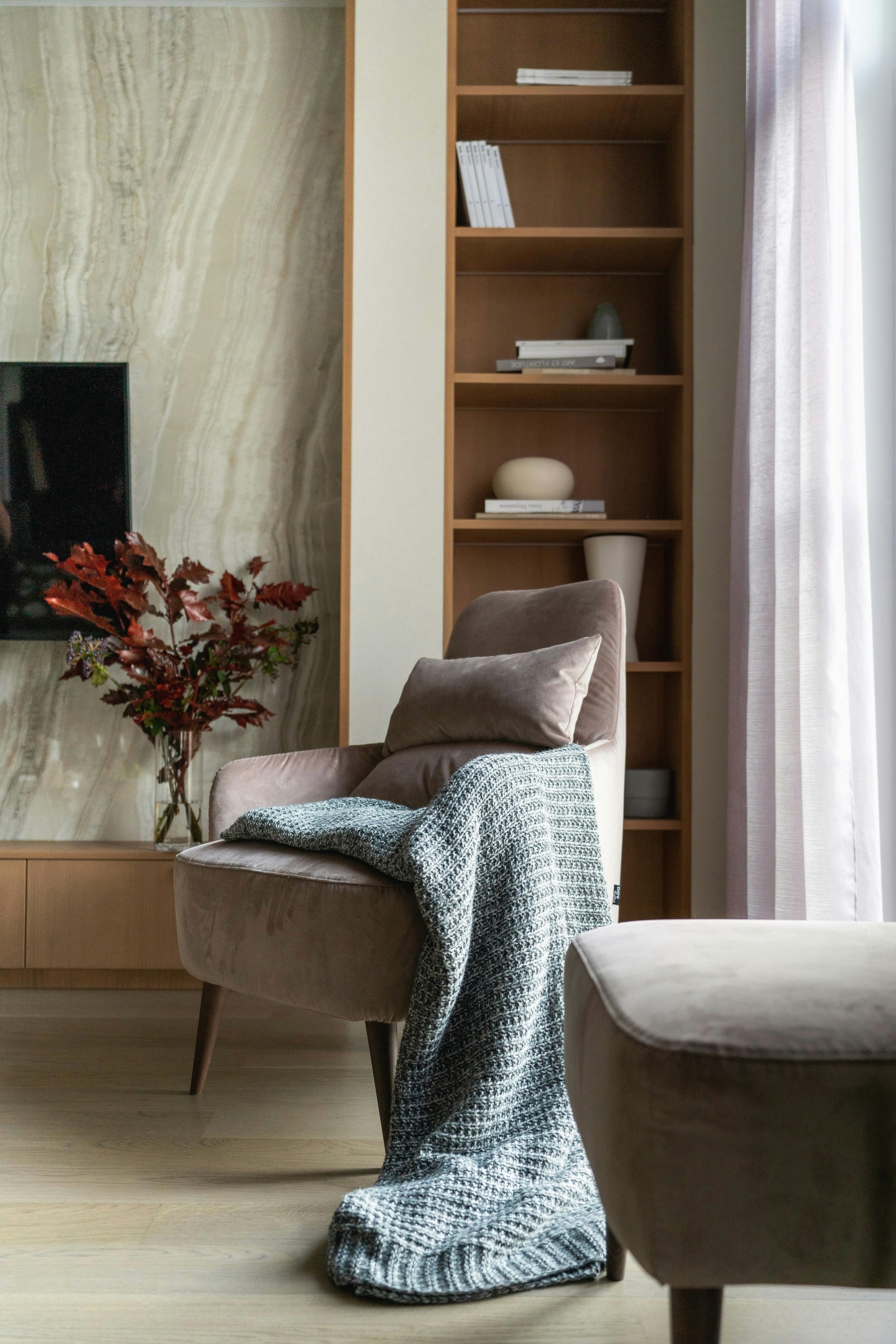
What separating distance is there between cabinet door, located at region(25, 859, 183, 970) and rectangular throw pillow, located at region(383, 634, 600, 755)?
80 centimetres

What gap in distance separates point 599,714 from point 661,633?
0.94 meters

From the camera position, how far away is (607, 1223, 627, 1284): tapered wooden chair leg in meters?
1.21

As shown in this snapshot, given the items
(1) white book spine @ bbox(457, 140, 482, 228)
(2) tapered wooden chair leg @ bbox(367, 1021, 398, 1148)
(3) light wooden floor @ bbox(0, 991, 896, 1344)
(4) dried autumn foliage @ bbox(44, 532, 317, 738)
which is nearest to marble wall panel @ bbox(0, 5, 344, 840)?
(4) dried autumn foliage @ bbox(44, 532, 317, 738)

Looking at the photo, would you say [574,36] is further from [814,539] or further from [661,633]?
[814,539]

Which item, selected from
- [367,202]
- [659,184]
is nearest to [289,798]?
[367,202]

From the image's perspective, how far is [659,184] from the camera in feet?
9.35

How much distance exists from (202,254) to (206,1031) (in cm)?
215

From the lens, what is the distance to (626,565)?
8.70 feet

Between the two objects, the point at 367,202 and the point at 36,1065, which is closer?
the point at 36,1065

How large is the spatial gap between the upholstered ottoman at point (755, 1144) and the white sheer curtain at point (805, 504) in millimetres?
973

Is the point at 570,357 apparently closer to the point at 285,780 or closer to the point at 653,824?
the point at 653,824

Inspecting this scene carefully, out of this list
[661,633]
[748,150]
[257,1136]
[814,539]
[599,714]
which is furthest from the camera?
[661,633]

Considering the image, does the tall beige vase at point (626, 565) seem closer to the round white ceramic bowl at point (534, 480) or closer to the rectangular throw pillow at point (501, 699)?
Answer: the round white ceramic bowl at point (534, 480)

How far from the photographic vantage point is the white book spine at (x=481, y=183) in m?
2.62
